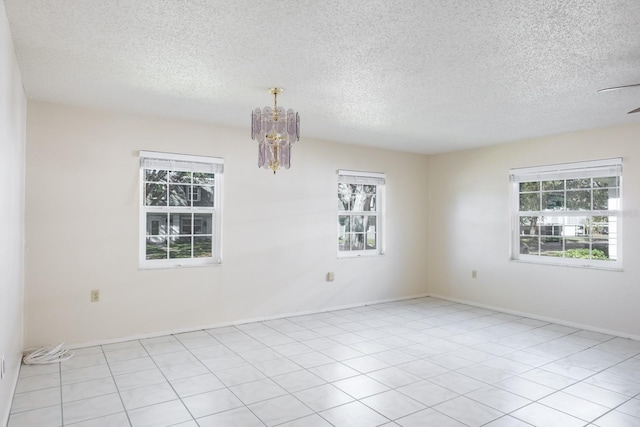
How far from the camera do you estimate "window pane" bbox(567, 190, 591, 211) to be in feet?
15.8

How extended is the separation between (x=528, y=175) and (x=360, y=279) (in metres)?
2.59

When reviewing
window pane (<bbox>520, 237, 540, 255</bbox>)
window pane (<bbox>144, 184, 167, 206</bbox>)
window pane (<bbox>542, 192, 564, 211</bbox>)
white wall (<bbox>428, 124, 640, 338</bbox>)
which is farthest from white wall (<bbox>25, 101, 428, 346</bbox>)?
window pane (<bbox>542, 192, 564, 211</bbox>)

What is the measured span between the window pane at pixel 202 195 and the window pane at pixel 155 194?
12.5 inches

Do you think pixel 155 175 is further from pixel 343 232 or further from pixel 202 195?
pixel 343 232

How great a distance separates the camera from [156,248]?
4.38 metres

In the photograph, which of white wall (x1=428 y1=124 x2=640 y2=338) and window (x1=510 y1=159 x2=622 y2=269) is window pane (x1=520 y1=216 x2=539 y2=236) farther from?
white wall (x1=428 y1=124 x2=640 y2=338)

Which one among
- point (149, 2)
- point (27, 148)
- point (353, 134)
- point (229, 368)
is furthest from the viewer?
point (353, 134)

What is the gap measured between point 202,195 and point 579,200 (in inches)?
173

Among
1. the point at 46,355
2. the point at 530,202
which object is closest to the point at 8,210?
the point at 46,355

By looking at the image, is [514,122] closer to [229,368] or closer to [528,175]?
[528,175]

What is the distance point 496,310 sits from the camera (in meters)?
5.58

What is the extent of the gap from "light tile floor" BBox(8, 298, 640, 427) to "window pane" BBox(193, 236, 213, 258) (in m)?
0.84

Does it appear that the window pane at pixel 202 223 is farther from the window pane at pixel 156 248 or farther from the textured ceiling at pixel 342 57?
the textured ceiling at pixel 342 57

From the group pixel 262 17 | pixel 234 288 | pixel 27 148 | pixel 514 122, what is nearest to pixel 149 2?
pixel 262 17
